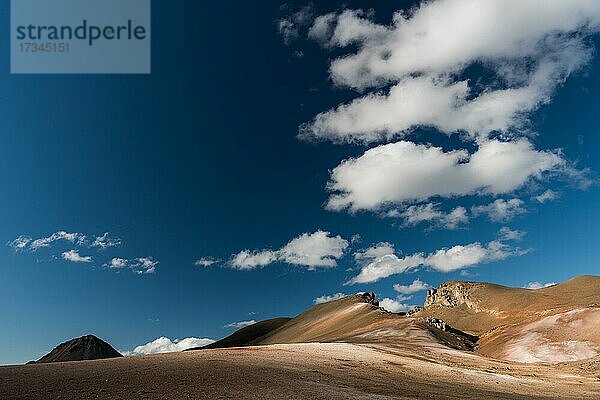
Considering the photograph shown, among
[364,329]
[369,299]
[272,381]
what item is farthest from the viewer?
[369,299]

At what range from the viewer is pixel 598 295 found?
187 m

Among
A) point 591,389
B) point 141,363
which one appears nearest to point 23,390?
point 141,363

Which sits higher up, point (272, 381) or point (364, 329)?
point (272, 381)

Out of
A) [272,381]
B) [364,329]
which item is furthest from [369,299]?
[272,381]

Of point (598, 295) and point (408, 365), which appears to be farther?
point (598, 295)

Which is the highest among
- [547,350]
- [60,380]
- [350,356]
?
[60,380]

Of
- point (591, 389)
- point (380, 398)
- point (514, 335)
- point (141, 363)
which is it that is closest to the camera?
point (380, 398)

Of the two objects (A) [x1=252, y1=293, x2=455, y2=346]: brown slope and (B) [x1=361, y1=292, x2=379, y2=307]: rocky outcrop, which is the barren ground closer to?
(A) [x1=252, y1=293, x2=455, y2=346]: brown slope

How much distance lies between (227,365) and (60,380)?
1053cm

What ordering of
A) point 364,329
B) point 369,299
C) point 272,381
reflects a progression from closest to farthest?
point 272,381 → point 364,329 → point 369,299

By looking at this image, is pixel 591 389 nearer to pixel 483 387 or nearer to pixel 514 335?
pixel 483 387

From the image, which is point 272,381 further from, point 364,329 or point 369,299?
point 369,299

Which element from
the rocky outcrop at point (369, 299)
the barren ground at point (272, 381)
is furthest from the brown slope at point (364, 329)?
the barren ground at point (272, 381)

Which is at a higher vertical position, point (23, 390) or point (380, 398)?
point (23, 390)
